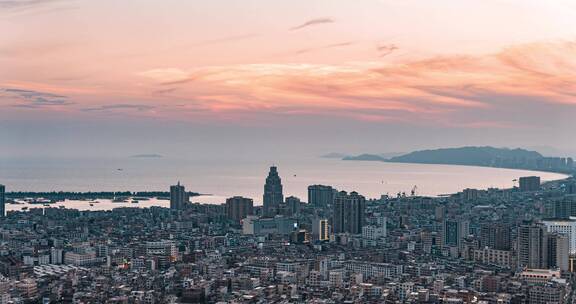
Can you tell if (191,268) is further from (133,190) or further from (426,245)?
(133,190)

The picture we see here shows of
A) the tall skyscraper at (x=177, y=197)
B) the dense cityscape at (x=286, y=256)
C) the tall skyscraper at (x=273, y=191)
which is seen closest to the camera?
the dense cityscape at (x=286, y=256)

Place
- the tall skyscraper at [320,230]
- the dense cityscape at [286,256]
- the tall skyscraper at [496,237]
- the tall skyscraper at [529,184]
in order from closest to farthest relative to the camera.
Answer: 1. the dense cityscape at [286,256]
2. the tall skyscraper at [496,237]
3. the tall skyscraper at [320,230]
4. the tall skyscraper at [529,184]

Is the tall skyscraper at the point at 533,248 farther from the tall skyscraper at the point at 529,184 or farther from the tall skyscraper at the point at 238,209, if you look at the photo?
the tall skyscraper at the point at 529,184

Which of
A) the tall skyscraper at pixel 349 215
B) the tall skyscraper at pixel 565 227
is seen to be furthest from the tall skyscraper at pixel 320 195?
the tall skyscraper at pixel 565 227

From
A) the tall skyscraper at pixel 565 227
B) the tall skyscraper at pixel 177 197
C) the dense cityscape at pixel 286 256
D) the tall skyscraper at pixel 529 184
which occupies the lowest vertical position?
the dense cityscape at pixel 286 256

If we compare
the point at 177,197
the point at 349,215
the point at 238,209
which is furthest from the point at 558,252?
the point at 177,197

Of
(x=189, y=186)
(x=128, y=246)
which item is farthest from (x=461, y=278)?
(x=189, y=186)

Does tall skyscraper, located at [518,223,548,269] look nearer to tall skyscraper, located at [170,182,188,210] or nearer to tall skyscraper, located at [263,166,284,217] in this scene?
tall skyscraper, located at [263,166,284,217]
